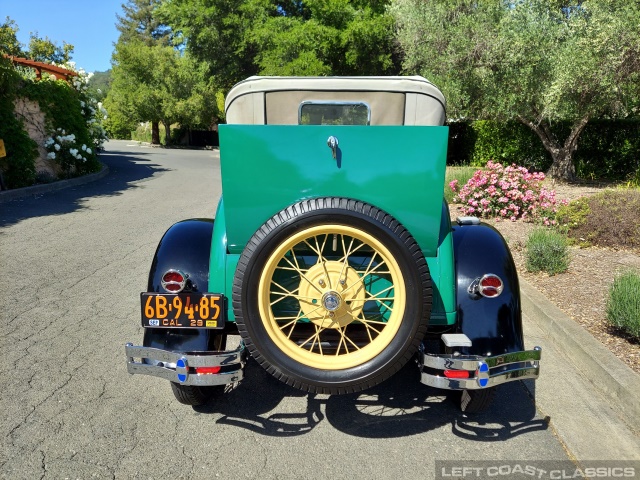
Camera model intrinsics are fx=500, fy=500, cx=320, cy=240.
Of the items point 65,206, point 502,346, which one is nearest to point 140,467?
point 502,346

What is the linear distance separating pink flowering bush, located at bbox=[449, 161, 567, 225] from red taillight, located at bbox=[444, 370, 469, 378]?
6143mm

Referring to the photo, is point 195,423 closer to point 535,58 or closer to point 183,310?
point 183,310

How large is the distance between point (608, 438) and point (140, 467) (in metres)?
2.66

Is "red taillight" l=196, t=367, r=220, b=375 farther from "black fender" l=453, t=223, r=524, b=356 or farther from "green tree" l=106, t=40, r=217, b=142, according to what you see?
"green tree" l=106, t=40, r=217, b=142

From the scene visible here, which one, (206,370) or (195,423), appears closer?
(206,370)

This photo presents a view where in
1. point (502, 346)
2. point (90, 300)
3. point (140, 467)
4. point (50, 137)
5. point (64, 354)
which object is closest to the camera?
point (140, 467)

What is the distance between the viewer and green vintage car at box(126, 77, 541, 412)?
2.57m

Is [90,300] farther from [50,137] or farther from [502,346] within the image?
[50,137]

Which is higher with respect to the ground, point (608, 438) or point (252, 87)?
point (252, 87)

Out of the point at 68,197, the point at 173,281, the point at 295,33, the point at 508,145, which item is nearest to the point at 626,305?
the point at 173,281

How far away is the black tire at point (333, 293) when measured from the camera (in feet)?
8.31

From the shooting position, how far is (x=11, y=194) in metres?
11.1

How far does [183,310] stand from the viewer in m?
2.86

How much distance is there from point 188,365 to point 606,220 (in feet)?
21.0
